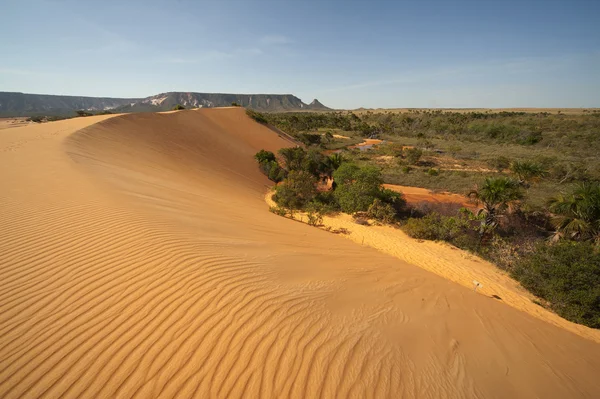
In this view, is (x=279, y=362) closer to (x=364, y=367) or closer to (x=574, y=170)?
(x=364, y=367)

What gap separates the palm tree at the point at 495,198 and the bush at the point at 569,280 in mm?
2512

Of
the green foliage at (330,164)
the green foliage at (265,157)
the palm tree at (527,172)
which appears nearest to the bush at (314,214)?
the green foliage at (330,164)

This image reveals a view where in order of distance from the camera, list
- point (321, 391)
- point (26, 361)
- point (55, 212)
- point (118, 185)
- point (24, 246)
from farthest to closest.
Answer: point (118, 185), point (55, 212), point (24, 246), point (321, 391), point (26, 361)

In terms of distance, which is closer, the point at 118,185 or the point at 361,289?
the point at 361,289

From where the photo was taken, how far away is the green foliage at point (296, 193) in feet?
41.7

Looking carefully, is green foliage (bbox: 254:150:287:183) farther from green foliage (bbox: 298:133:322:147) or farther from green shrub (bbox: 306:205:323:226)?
green foliage (bbox: 298:133:322:147)

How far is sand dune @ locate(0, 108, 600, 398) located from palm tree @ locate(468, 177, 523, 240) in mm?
4958

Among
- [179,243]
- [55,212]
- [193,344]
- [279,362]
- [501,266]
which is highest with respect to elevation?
[55,212]

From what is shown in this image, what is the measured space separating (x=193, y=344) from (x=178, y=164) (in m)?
14.3

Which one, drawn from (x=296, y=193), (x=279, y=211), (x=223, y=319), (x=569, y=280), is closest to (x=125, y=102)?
(x=296, y=193)

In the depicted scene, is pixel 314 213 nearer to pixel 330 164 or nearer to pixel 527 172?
pixel 330 164

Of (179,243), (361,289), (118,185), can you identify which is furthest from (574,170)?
(118,185)

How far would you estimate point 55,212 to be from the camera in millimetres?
5664

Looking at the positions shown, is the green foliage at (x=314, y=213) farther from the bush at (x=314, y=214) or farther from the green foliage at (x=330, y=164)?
the green foliage at (x=330, y=164)
